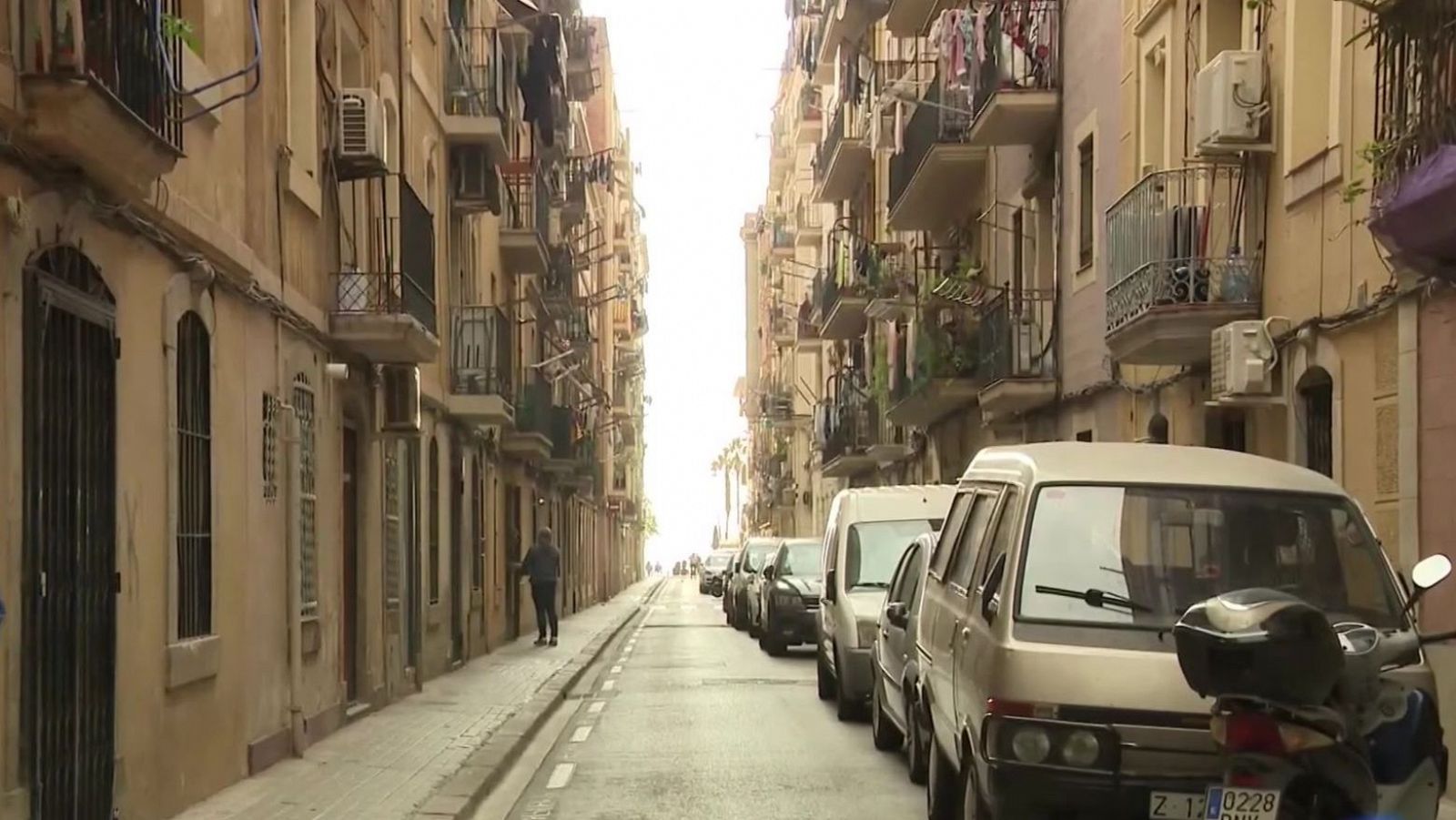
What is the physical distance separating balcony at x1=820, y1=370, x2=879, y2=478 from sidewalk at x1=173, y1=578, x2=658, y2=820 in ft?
55.8

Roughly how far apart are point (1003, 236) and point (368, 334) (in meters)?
12.4

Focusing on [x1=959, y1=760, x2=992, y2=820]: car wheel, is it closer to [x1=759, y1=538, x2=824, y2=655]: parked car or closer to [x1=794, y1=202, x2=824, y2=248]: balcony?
[x1=759, y1=538, x2=824, y2=655]: parked car

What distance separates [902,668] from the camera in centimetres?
1151

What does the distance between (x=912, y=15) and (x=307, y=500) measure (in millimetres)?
17604

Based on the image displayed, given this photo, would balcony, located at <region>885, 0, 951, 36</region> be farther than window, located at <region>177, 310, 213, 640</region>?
Yes

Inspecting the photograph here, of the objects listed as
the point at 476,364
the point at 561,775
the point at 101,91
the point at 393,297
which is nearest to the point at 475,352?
the point at 476,364

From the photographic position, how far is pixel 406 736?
13.6 metres

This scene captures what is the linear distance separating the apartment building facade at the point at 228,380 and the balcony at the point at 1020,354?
261 inches

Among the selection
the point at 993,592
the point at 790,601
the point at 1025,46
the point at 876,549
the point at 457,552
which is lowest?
the point at 790,601

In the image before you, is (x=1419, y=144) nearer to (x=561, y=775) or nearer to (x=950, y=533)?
(x=950, y=533)

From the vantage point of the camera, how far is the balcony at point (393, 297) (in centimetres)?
1437

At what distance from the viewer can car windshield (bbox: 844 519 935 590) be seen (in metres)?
17.1

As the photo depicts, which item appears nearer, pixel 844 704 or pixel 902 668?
pixel 902 668

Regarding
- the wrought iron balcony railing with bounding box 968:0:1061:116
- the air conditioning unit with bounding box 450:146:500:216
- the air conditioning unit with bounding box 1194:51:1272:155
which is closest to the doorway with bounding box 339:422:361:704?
the air conditioning unit with bounding box 450:146:500:216
